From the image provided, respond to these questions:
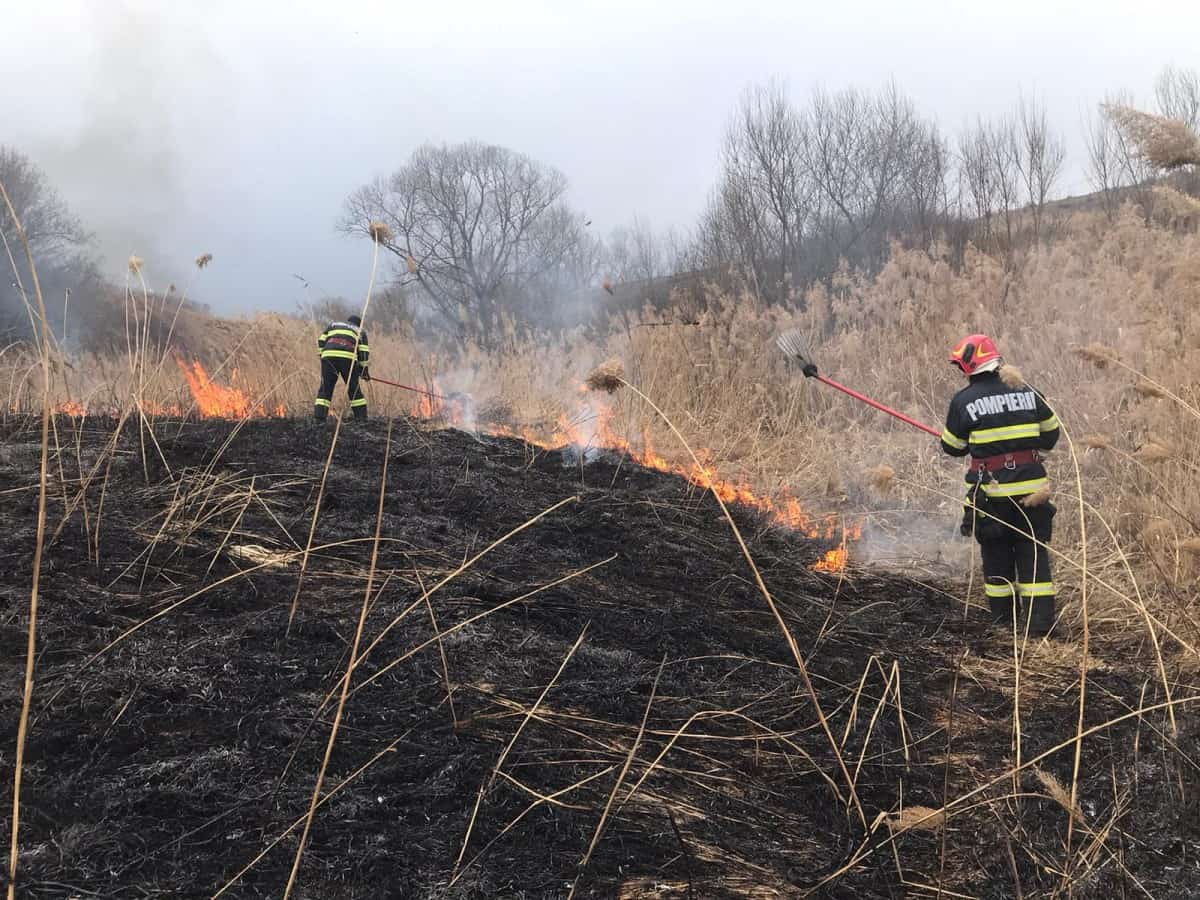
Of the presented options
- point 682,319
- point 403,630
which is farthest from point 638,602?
point 682,319

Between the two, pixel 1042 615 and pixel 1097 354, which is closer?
pixel 1097 354

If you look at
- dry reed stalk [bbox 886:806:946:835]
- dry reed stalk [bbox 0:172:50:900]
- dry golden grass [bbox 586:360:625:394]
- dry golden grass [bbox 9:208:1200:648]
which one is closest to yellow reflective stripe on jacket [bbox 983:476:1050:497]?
dry golden grass [bbox 9:208:1200:648]

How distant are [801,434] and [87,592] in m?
6.83

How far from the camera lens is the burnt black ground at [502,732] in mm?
1687

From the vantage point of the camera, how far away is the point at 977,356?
4.34m

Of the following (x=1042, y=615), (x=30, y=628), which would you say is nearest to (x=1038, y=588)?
(x=1042, y=615)

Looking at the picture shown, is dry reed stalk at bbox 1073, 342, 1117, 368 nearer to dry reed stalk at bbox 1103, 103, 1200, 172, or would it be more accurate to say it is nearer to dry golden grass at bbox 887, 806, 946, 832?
dry reed stalk at bbox 1103, 103, 1200, 172

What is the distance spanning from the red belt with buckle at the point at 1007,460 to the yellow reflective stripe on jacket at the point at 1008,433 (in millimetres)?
85

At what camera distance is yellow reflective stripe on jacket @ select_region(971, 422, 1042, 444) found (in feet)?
13.4

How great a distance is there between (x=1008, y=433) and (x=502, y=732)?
10.5 ft

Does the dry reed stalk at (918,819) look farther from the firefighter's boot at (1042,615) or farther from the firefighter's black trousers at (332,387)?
the firefighter's black trousers at (332,387)

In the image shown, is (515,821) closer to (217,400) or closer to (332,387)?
(332,387)

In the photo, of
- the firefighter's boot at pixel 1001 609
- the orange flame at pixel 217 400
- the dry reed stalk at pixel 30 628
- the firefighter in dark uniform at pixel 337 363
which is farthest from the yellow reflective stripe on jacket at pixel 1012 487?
the orange flame at pixel 217 400

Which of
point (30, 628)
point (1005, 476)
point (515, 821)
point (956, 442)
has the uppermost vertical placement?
point (30, 628)
